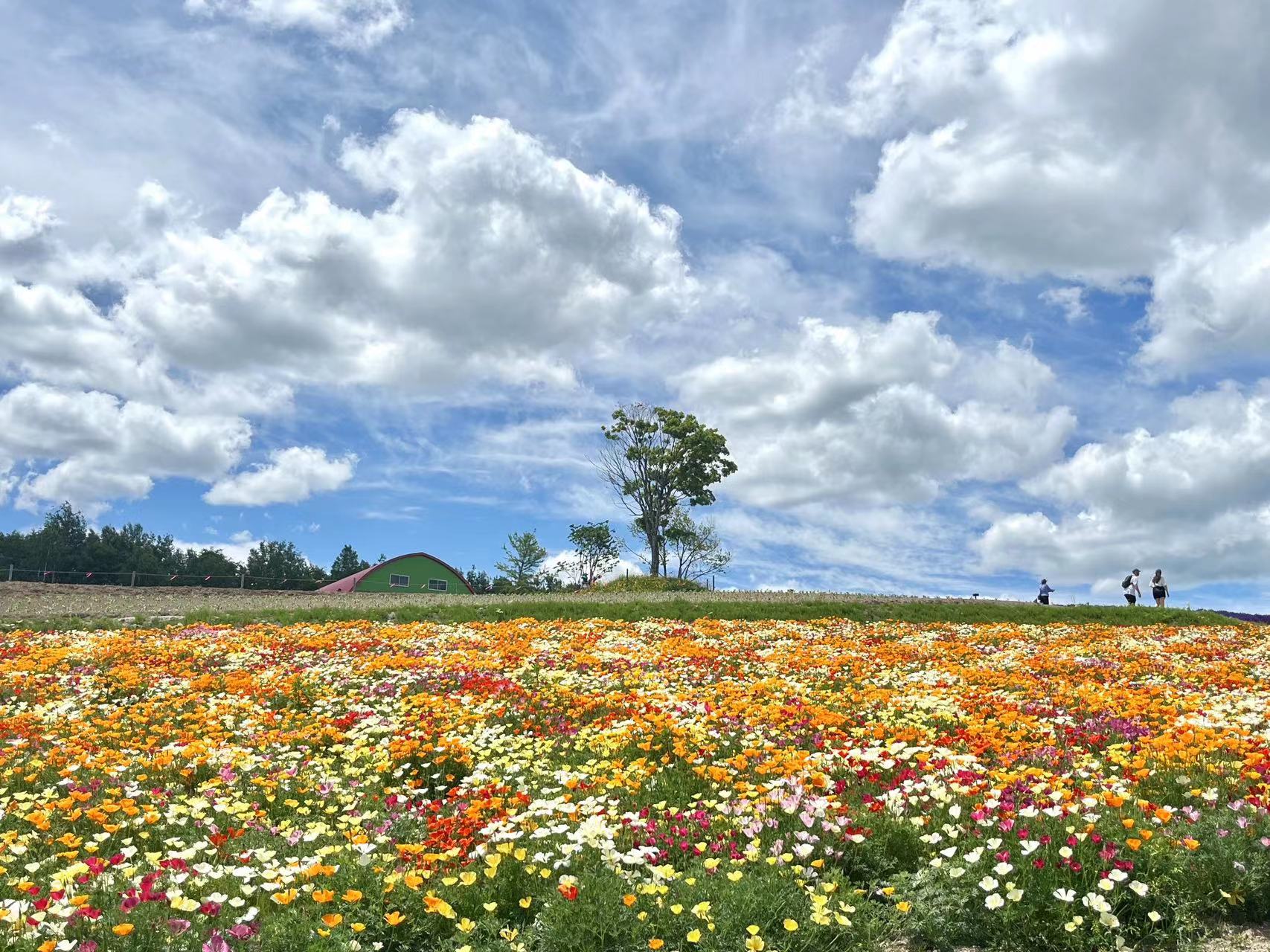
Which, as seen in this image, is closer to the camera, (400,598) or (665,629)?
(665,629)

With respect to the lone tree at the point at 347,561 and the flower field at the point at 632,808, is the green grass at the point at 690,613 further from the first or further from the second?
the lone tree at the point at 347,561

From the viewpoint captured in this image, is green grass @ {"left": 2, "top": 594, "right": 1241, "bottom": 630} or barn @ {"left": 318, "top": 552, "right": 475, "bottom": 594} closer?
green grass @ {"left": 2, "top": 594, "right": 1241, "bottom": 630}

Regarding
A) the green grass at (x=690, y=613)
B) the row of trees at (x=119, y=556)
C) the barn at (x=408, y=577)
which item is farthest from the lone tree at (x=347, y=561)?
the green grass at (x=690, y=613)

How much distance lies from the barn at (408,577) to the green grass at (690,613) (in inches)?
1783

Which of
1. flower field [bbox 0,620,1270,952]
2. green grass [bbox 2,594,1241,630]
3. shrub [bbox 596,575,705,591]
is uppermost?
shrub [bbox 596,575,705,591]

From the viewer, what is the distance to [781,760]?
814cm

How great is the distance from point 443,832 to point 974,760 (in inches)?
191

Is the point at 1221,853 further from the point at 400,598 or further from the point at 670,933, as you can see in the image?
the point at 400,598

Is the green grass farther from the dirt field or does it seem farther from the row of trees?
the row of trees

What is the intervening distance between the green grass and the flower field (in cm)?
1041

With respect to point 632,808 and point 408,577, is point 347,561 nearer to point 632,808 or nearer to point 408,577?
point 408,577

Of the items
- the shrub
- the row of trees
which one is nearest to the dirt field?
the shrub

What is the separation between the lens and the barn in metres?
73.1

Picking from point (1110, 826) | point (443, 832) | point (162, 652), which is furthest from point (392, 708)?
point (1110, 826)
